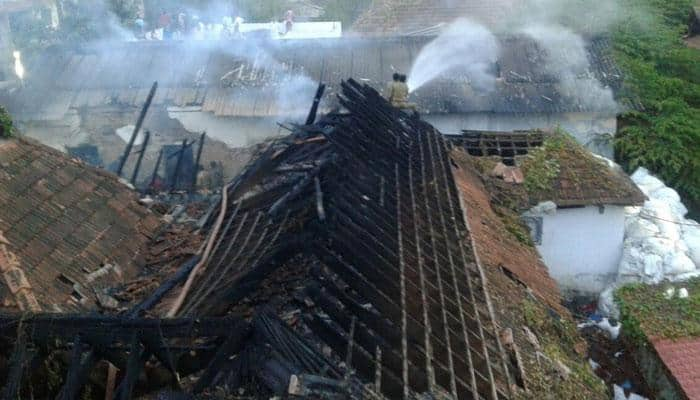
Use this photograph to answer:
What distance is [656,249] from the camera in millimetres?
16234

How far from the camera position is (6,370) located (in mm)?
5590

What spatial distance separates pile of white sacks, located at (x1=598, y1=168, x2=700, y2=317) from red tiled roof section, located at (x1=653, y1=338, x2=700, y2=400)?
1.64 metres

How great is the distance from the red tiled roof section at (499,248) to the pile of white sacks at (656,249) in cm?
533

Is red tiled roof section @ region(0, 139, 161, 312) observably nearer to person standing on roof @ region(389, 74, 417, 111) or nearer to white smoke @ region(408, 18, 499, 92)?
person standing on roof @ region(389, 74, 417, 111)

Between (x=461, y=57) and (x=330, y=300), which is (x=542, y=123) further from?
(x=330, y=300)

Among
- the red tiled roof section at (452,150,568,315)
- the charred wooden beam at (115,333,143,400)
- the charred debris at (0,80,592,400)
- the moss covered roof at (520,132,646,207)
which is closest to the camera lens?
the charred wooden beam at (115,333,143,400)

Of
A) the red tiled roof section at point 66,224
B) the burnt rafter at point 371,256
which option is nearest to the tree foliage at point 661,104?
the burnt rafter at point 371,256

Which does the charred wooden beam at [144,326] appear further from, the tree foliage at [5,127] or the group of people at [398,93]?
the group of people at [398,93]

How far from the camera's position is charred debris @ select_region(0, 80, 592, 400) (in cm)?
483

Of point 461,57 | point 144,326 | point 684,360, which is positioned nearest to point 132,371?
point 144,326

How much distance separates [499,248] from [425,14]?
72.7ft

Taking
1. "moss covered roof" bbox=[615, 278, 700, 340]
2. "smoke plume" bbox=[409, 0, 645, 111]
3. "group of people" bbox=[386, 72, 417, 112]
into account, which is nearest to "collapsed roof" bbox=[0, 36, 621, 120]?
"smoke plume" bbox=[409, 0, 645, 111]

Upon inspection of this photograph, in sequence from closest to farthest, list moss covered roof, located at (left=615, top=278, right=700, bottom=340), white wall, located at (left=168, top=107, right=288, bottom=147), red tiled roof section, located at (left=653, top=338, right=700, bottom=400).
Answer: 1. red tiled roof section, located at (left=653, top=338, right=700, bottom=400)
2. moss covered roof, located at (left=615, top=278, right=700, bottom=340)
3. white wall, located at (left=168, top=107, right=288, bottom=147)

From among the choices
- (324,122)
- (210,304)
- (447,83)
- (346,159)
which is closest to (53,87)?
(447,83)
